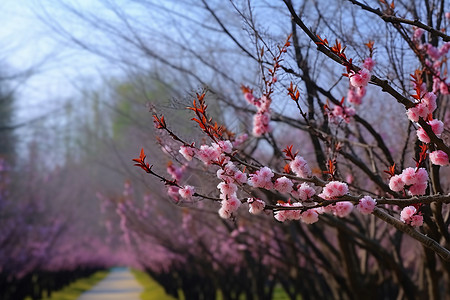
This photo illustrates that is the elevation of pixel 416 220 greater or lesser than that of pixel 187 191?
lesser

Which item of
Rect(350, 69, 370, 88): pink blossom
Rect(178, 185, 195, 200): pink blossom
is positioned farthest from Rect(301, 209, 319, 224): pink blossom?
Rect(350, 69, 370, 88): pink blossom

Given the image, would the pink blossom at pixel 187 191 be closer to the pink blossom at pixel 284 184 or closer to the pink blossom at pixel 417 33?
the pink blossom at pixel 284 184

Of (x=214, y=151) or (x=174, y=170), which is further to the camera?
(x=174, y=170)

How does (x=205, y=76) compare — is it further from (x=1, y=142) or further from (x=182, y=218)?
(x=1, y=142)

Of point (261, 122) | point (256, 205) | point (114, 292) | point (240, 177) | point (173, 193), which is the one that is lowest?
point (256, 205)

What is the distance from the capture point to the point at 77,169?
104 ft

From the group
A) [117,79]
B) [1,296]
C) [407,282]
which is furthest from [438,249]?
[1,296]

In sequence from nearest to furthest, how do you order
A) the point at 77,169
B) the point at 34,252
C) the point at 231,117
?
the point at 231,117 < the point at 34,252 < the point at 77,169

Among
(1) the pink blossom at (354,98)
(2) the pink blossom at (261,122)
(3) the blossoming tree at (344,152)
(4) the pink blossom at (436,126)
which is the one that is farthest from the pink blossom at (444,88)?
(4) the pink blossom at (436,126)

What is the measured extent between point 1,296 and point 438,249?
15.7m

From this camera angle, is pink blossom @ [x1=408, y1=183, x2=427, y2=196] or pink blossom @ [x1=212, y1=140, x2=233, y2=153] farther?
pink blossom @ [x1=212, y1=140, x2=233, y2=153]

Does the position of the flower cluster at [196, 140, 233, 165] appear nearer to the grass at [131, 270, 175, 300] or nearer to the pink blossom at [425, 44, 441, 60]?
the pink blossom at [425, 44, 441, 60]

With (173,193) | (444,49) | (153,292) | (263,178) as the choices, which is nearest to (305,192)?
(263,178)

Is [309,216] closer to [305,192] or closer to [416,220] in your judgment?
[305,192]
